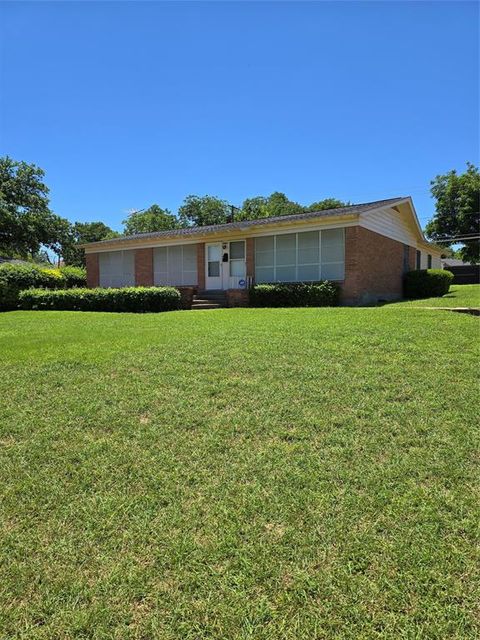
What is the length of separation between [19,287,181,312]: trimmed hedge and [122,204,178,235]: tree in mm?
37599

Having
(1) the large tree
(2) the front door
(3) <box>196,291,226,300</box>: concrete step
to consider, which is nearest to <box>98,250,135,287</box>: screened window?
(2) the front door

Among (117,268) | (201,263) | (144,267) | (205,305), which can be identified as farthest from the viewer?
(117,268)

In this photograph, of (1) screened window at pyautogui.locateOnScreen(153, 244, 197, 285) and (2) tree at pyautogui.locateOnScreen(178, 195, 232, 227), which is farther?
(2) tree at pyautogui.locateOnScreen(178, 195, 232, 227)

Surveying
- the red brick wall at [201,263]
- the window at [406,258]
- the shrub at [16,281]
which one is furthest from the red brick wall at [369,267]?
the shrub at [16,281]

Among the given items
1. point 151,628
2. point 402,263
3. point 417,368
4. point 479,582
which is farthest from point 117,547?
point 402,263

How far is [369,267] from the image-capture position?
51.7 ft

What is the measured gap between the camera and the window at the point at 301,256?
50.3 ft

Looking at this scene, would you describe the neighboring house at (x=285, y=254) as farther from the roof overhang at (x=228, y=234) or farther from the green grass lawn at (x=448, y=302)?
the green grass lawn at (x=448, y=302)

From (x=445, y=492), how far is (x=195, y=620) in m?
1.74

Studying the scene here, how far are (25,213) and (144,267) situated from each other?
23.5m

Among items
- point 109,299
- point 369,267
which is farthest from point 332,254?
point 109,299

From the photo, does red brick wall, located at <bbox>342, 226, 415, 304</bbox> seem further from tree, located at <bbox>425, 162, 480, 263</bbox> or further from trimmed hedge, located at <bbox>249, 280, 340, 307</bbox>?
tree, located at <bbox>425, 162, 480, 263</bbox>

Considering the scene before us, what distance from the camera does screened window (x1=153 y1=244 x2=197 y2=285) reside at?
1886 centimetres

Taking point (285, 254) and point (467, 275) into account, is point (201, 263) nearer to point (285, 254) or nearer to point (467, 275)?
point (285, 254)
